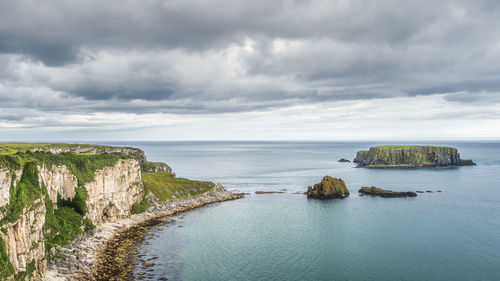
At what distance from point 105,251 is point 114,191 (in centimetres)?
2492

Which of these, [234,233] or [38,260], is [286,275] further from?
[38,260]

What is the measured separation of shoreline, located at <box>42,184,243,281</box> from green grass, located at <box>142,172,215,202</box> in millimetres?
10460

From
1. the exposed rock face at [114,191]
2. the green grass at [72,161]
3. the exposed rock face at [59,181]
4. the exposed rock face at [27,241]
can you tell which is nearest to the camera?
the exposed rock face at [27,241]

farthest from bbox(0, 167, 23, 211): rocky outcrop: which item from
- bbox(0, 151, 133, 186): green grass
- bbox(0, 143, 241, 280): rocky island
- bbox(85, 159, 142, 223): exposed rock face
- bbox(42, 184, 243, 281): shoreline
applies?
bbox(85, 159, 142, 223): exposed rock face

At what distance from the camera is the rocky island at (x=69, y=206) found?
137 ft

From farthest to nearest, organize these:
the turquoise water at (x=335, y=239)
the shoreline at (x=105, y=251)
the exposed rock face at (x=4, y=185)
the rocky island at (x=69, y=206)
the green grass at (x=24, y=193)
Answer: the turquoise water at (x=335, y=239) → the shoreline at (x=105, y=251) → the rocky island at (x=69, y=206) → the green grass at (x=24, y=193) → the exposed rock face at (x=4, y=185)

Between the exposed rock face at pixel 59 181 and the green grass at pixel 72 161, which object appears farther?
the exposed rock face at pixel 59 181

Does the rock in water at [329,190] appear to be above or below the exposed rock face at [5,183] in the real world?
below

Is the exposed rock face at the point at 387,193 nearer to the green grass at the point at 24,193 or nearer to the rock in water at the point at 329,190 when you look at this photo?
the rock in water at the point at 329,190

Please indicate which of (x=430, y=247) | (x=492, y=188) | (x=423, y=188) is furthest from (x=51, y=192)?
(x=492, y=188)

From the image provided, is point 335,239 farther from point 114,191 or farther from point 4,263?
point 4,263

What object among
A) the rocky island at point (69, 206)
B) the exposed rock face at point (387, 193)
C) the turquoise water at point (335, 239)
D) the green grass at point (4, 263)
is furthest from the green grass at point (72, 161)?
the exposed rock face at point (387, 193)

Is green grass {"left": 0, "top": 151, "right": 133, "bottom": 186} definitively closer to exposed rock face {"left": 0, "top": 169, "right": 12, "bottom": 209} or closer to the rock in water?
exposed rock face {"left": 0, "top": 169, "right": 12, "bottom": 209}

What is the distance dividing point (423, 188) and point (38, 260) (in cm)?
13438
